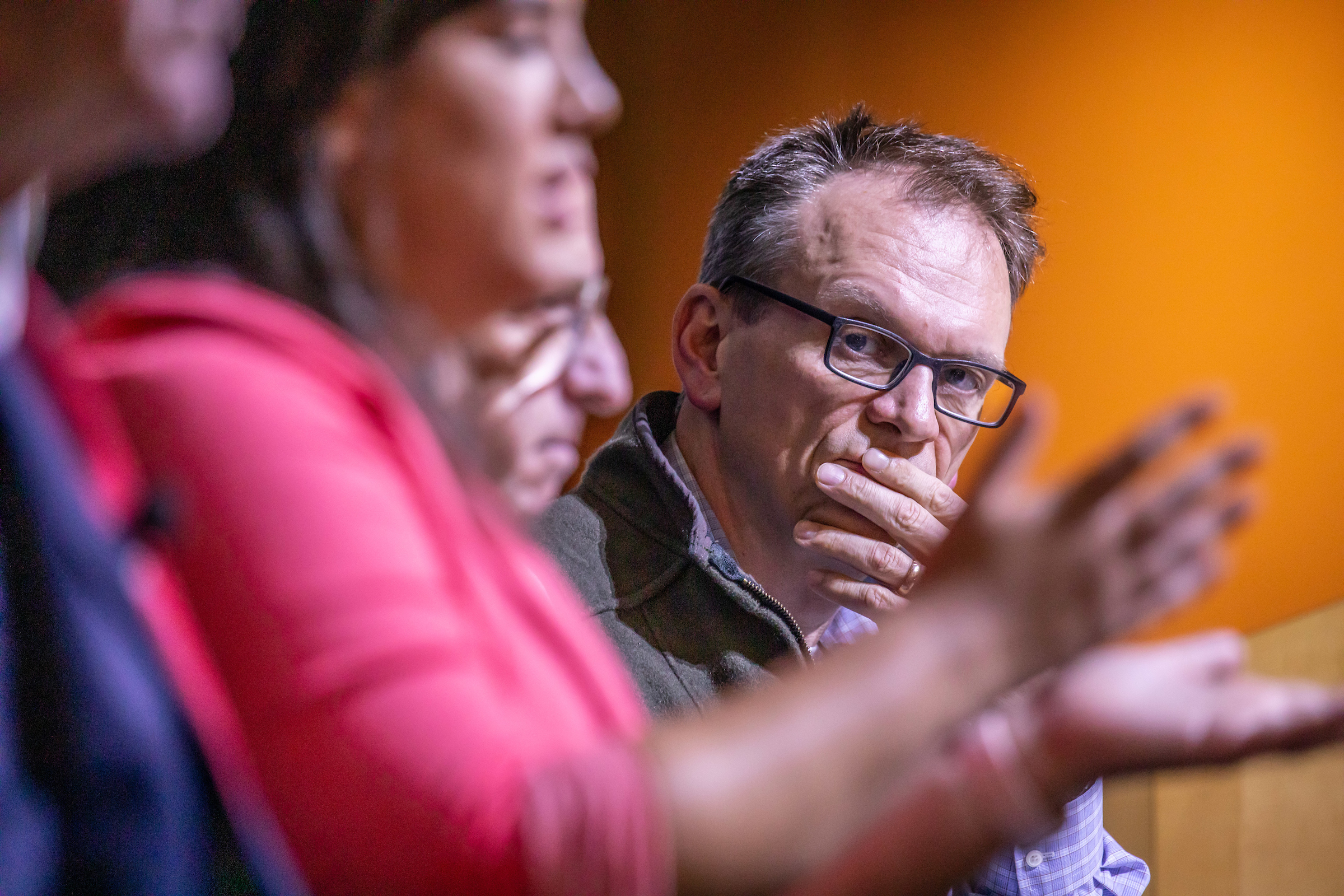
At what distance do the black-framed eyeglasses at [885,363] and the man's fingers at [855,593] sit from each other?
Answer: 0.22 metres

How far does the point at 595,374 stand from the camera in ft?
1.73

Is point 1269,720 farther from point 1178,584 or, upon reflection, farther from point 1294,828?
point 1294,828

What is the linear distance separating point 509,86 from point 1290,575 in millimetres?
1727

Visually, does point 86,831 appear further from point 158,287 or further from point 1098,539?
point 1098,539

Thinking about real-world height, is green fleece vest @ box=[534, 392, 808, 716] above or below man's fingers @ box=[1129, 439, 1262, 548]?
below

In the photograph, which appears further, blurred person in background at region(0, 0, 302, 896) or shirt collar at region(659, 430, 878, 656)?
shirt collar at region(659, 430, 878, 656)

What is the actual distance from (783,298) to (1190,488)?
2.83 feet

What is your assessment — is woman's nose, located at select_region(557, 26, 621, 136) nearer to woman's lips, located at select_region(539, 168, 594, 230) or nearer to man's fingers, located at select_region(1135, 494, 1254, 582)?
woman's lips, located at select_region(539, 168, 594, 230)

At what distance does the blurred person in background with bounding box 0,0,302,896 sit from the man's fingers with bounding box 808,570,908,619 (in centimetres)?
82

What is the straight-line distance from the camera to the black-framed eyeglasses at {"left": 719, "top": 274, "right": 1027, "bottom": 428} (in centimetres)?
123

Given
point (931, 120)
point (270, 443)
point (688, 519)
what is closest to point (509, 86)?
point (270, 443)

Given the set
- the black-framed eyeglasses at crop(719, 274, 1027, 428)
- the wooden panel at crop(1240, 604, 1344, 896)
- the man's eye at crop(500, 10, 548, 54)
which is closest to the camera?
the man's eye at crop(500, 10, 548, 54)

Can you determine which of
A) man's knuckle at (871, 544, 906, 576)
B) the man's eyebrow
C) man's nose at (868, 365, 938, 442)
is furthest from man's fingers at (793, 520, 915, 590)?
the man's eyebrow

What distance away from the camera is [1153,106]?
176 cm
